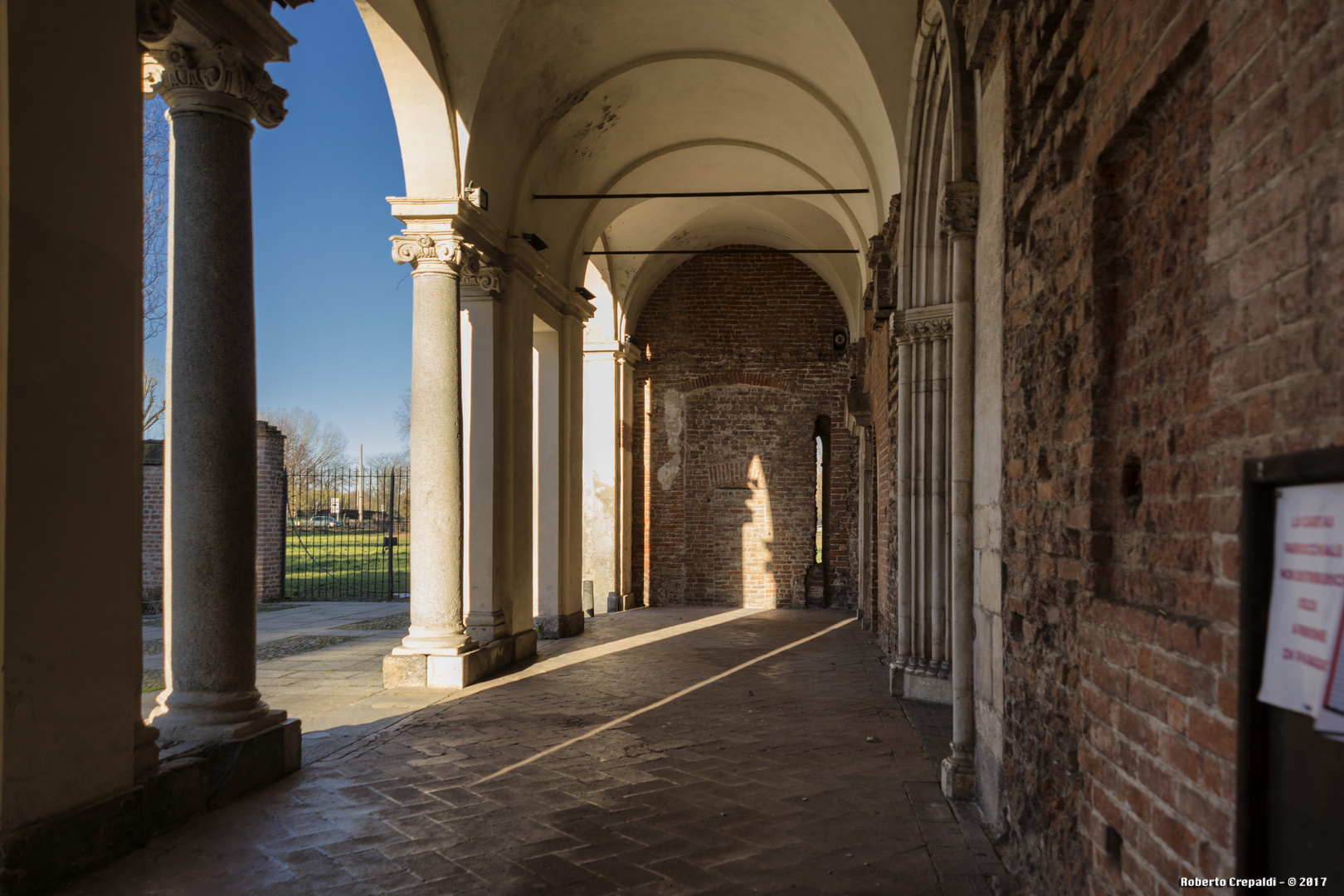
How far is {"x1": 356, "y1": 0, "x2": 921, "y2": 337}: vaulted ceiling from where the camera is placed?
6.96 meters

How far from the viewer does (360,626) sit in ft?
35.8

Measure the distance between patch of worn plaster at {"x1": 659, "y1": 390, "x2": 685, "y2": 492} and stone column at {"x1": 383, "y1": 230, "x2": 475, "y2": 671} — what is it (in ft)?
25.9

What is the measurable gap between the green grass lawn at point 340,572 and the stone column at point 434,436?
3663 millimetres

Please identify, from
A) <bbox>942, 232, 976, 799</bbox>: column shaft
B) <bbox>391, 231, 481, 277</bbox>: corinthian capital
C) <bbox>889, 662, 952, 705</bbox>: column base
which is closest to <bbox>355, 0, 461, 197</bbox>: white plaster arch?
<bbox>391, 231, 481, 277</bbox>: corinthian capital

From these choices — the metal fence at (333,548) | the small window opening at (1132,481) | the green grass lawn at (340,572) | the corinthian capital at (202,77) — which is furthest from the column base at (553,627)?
the small window opening at (1132,481)

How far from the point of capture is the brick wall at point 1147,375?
1.43 metres

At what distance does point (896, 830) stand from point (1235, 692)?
95.1 inches

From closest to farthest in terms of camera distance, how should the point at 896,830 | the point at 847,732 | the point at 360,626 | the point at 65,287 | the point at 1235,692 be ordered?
1. the point at 1235,692
2. the point at 65,287
3. the point at 896,830
4. the point at 847,732
5. the point at 360,626

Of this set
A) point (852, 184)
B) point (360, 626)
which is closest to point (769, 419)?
point (852, 184)

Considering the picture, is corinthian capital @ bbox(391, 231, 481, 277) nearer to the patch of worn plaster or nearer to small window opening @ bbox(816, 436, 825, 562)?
the patch of worn plaster

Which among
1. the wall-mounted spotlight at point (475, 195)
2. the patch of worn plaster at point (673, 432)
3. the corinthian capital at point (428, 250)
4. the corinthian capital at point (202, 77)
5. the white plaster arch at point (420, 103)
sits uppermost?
the white plaster arch at point (420, 103)

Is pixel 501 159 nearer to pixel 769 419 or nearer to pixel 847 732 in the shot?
pixel 847 732

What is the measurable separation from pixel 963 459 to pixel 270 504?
1236cm

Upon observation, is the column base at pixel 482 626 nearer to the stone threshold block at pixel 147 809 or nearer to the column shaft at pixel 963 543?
the stone threshold block at pixel 147 809
